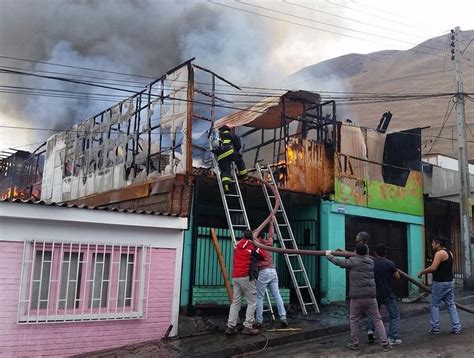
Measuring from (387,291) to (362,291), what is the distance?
67cm

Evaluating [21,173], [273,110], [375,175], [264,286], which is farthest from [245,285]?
[21,173]

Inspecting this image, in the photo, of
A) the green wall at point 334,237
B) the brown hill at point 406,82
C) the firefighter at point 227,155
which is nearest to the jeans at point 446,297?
the green wall at point 334,237

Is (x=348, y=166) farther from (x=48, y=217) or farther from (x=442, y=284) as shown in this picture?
(x=48, y=217)

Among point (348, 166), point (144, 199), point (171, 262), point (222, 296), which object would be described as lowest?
point (222, 296)

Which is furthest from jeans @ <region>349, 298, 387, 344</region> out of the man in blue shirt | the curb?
the curb

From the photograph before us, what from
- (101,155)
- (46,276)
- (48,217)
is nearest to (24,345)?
(46,276)

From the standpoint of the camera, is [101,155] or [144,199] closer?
[144,199]

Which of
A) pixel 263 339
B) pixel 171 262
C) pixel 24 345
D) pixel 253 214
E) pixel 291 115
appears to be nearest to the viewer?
pixel 24 345

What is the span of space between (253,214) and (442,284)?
16.8 ft

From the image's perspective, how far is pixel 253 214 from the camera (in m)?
11.6

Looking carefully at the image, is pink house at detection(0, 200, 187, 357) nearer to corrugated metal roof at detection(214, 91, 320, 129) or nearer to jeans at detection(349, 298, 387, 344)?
jeans at detection(349, 298, 387, 344)

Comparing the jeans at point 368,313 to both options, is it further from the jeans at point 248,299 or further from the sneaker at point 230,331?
the sneaker at point 230,331

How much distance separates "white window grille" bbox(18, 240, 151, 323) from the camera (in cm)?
675

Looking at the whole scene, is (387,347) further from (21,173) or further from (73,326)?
(21,173)
